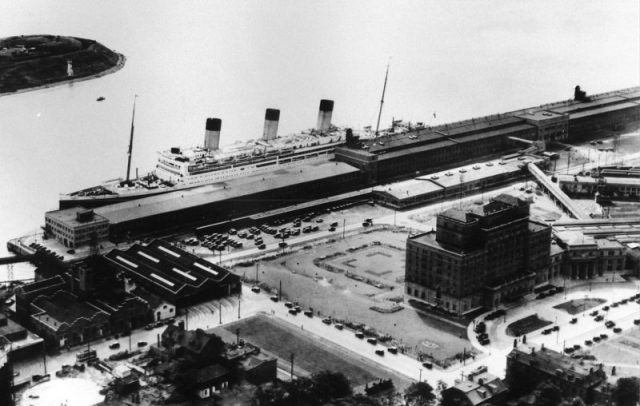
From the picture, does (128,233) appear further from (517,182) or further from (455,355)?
(517,182)

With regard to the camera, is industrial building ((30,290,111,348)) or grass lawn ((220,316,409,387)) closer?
grass lawn ((220,316,409,387))

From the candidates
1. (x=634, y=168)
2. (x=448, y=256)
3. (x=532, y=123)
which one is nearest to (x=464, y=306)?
(x=448, y=256)

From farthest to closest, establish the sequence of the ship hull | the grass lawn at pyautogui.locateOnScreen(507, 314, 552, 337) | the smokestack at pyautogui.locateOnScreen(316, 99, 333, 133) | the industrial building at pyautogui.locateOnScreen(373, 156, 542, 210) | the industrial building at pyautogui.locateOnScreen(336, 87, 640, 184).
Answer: the smokestack at pyautogui.locateOnScreen(316, 99, 333, 133) < the industrial building at pyautogui.locateOnScreen(336, 87, 640, 184) < the industrial building at pyautogui.locateOnScreen(373, 156, 542, 210) < the ship hull < the grass lawn at pyautogui.locateOnScreen(507, 314, 552, 337)

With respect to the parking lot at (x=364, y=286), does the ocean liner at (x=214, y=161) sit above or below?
above

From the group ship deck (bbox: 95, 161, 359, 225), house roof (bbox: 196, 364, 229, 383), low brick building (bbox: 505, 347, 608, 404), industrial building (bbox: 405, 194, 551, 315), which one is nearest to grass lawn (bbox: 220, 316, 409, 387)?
house roof (bbox: 196, 364, 229, 383)

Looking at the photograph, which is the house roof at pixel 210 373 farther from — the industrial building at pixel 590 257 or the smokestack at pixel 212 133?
the smokestack at pixel 212 133

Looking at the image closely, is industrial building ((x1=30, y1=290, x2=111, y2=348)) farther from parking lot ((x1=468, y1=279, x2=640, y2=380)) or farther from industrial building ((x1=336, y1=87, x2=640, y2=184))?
industrial building ((x1=336, y1=87, x2=640, y2=184))

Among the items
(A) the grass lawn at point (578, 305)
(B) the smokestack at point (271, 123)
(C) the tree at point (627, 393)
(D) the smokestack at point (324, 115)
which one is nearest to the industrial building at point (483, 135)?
(D) the smokestack at point (324, 115)
